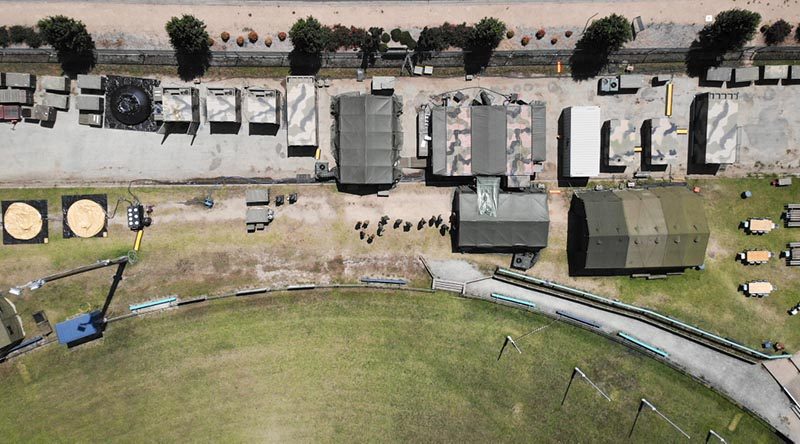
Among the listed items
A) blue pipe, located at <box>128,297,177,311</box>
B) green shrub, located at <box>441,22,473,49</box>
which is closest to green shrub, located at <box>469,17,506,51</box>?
Answer: green shrub, located at <box>441,22,473,49</box>

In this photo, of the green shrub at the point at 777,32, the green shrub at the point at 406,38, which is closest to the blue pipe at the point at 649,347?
the green shrub at the point at 777,32

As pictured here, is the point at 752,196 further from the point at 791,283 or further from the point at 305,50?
the point at 305,50

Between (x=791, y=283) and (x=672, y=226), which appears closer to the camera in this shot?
(x=672, y=226)

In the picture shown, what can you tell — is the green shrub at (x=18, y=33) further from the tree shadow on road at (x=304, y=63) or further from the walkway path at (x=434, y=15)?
the tree shadow on road at (x=304, y=63)

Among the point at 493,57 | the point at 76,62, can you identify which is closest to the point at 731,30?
the point at 493,57

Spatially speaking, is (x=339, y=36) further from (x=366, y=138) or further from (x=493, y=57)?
(x=493, y=57)

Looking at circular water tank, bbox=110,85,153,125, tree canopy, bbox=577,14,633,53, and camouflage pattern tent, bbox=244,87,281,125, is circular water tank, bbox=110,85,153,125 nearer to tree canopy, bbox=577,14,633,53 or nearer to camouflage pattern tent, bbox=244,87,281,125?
camouflage pattern tent, bbox=244,87,281,125

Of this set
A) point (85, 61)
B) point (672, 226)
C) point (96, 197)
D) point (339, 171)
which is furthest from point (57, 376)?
point (672, 226)
